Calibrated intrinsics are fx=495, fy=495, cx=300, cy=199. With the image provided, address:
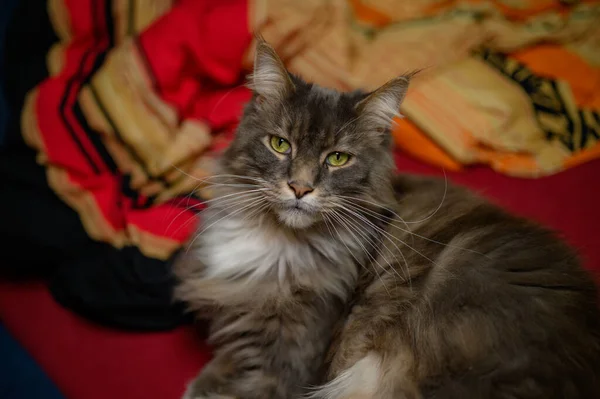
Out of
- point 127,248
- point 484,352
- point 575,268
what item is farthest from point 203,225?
point 575,268

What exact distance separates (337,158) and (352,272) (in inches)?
12.0

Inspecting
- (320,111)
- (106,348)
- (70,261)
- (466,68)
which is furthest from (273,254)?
(466,68)

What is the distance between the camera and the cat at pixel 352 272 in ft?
3.49

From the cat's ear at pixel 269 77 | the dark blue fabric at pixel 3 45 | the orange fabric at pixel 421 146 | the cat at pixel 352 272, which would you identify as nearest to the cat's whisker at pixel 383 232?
the cat at pixel 352 272

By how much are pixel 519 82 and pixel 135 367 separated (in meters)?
1.88

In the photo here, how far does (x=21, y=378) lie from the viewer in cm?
140

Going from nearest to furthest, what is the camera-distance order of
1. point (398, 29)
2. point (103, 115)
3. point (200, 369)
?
point (200, 369)
point (103, 115)
point (398, 29)

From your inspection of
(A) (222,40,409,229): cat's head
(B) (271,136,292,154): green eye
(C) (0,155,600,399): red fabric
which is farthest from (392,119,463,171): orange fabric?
(B) (271,136,292,154): green eye

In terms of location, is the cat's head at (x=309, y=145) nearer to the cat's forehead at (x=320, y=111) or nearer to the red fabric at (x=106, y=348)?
the cat's forehead at (x=320, y=111)

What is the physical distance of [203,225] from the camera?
1471mm

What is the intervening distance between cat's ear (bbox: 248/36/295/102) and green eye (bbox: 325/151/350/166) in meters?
0.20

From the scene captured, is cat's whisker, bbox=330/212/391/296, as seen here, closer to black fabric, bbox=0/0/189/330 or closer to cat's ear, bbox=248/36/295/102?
cat's ear, bbox=248/36/295/102

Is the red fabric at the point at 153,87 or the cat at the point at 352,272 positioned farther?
the red fabric at the point at 153,87

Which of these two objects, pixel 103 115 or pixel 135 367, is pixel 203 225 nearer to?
pixel 135 367
